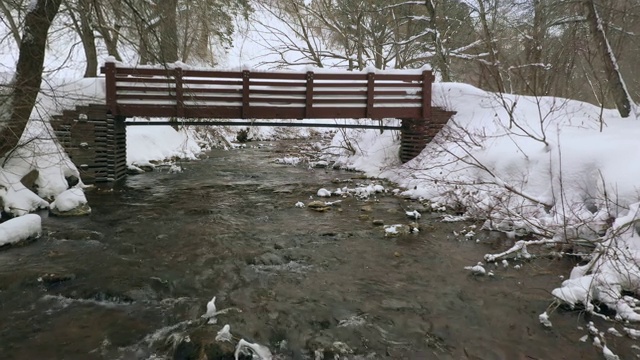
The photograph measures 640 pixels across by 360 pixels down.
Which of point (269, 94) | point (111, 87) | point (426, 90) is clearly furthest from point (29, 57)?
point (426, 90)

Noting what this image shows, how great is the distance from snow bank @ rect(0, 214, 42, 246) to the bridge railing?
198 inches

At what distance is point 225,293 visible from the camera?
5047 mm

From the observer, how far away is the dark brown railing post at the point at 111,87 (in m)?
11.0

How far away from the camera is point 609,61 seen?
32.5 ft

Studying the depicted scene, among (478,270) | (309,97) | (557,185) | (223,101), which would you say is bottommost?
(478,270)

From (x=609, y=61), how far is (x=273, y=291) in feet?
33.0

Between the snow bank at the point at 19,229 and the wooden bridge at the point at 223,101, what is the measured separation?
4490mm

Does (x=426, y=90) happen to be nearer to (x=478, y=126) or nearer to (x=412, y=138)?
(x=412, y=138)

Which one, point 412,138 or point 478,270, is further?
point 412,138

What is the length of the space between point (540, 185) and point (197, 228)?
6897 millimetres

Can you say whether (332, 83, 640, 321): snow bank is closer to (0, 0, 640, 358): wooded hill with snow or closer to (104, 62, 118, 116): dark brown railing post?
(0, 0, 640, 358): wooded hill with snow

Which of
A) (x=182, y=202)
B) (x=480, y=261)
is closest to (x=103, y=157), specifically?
(x=182, y=202)

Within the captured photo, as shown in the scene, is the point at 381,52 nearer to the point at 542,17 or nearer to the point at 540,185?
the point at 542,17

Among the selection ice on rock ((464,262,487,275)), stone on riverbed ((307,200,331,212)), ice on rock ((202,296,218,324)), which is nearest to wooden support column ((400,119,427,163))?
stone on riverbed ((307,200,331,212))
